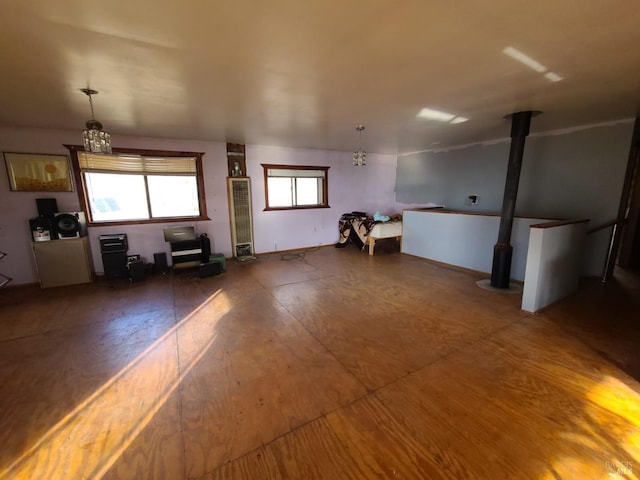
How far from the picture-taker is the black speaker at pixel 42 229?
12.3 ft

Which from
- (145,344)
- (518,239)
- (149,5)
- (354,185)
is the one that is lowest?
(145,344)

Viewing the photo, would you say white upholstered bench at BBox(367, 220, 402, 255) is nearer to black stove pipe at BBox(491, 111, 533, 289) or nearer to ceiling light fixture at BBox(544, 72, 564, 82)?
black stove pipe at BBox(491, 111, 533, 289)

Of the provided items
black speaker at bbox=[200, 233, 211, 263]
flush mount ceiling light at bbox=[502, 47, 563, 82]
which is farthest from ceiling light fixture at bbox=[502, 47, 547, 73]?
black speaker at bbox=[200, 233, 211, 263]

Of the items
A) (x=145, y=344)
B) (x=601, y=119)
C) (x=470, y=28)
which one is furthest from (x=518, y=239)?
(x=145, y=344)

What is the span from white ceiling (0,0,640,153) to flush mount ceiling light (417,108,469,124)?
12 cm

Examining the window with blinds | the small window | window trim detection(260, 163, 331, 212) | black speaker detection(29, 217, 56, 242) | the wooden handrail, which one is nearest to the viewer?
black speaker detection(29, 217, 56, 242)

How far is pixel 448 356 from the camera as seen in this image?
2232 millimetres

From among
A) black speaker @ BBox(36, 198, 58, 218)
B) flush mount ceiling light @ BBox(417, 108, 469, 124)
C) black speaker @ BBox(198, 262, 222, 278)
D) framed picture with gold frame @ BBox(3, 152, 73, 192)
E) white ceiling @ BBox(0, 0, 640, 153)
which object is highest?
flush mount ceiling light @ BBox(417, 108, 469, 124)

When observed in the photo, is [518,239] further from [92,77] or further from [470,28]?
[92,77]

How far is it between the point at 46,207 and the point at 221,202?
2541 mm

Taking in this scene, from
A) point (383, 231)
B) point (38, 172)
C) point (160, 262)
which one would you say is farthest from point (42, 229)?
point (383, 231)

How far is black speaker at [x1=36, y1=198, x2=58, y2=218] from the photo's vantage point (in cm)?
383

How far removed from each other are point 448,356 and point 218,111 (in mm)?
3650

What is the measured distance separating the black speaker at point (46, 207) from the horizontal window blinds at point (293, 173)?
3.55m
